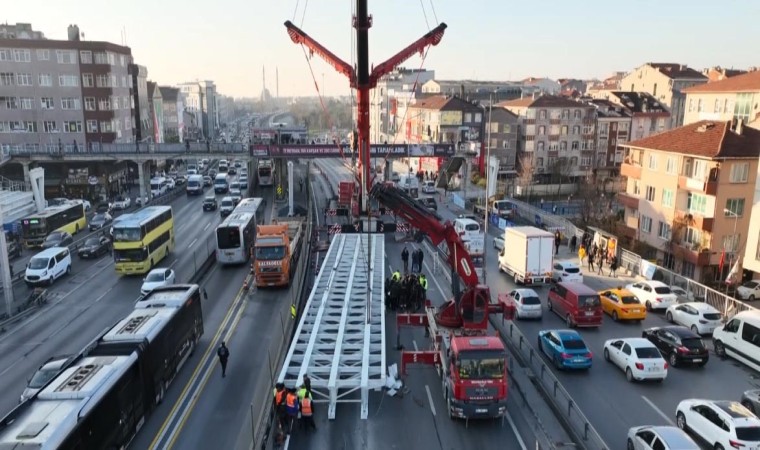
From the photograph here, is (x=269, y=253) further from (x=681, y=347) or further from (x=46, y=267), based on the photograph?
(x=681, y=347)

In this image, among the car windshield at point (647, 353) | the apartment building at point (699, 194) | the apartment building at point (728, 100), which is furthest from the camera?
the apartment building at point (728, 100)

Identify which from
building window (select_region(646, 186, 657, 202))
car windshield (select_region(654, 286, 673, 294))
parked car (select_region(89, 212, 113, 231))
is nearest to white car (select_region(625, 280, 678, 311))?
car windshield (select_region(654, 286, 673, 294))

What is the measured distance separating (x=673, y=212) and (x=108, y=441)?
114 feet

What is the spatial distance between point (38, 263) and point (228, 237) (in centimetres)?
1075

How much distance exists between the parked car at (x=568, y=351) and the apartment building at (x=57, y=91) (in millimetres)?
54199

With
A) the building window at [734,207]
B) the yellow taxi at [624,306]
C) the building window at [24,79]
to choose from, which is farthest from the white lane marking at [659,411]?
the building window at [24,79]

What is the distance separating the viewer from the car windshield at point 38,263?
A: 32438 mm

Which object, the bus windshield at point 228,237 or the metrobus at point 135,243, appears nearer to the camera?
the metrobus at point 135,243

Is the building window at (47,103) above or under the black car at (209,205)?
above

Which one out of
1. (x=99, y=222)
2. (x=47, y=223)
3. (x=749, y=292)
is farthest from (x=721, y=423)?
(x=99, y=222)

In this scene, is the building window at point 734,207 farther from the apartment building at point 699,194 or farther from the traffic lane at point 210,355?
the traffic lane at point 210,355

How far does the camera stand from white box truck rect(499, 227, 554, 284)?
29969 mm

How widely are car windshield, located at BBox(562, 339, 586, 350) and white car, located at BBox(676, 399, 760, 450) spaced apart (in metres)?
4.21

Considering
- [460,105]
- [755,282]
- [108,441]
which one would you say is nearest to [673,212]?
[755,282]
